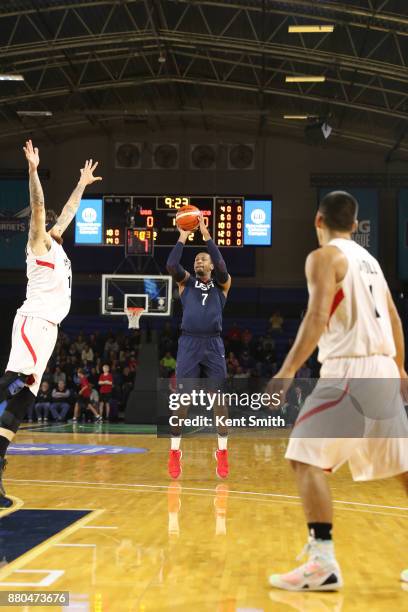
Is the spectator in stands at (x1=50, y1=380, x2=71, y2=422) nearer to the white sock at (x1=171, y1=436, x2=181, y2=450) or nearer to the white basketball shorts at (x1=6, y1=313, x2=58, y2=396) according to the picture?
the white sock at (x1=171, y1=436, x2=181, y2=450)

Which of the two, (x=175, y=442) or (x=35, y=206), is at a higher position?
(x=35, y=206)

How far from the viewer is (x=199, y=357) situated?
8.23 metres

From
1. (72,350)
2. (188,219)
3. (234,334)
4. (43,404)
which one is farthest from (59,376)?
(188,219)

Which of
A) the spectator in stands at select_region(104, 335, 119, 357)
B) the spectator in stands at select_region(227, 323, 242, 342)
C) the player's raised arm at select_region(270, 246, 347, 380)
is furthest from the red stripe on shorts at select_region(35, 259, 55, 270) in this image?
the spectator in stands at select_region(227, 323, 242, 342)

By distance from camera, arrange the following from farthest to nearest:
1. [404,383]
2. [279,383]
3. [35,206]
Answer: [35,206] → [404,383] → [279,383]

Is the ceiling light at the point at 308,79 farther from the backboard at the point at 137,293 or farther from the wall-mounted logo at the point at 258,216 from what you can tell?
the backboard at the point at 137,293

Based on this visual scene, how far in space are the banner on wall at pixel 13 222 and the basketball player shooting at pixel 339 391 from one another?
23.0m

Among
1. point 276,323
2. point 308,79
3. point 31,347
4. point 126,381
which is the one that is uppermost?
point 308,79

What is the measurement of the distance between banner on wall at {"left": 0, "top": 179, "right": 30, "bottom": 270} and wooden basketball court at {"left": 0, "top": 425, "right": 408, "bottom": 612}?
1769 cm

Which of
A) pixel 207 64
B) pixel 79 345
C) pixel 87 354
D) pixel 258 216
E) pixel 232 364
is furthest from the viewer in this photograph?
pixel 207 64

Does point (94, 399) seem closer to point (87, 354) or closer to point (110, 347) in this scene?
point (87, 354)

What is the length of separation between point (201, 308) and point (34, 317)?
2.45m

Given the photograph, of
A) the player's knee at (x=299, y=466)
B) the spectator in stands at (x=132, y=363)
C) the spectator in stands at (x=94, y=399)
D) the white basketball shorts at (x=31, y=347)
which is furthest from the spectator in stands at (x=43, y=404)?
the player's knee at (x=299, y=466)

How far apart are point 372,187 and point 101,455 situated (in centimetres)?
1891
